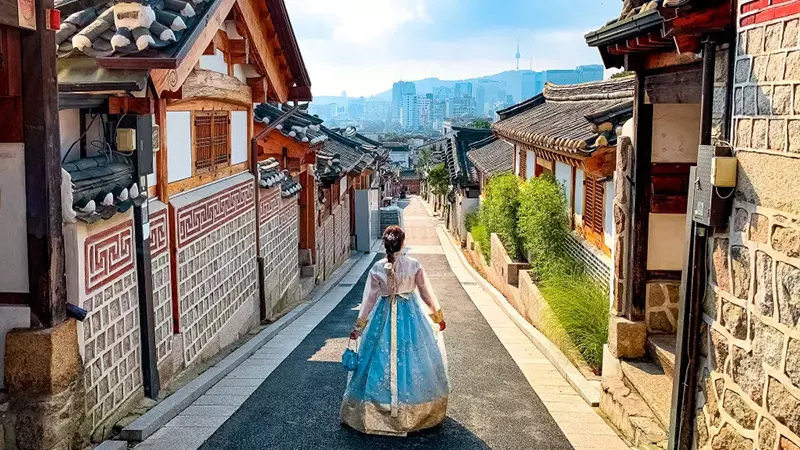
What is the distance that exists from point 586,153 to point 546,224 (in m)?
4.46

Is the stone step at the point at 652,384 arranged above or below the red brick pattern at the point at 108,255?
below

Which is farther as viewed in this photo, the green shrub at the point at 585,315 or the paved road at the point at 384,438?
the green shrub at the point at 585,315

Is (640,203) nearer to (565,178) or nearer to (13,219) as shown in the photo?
(13,219)

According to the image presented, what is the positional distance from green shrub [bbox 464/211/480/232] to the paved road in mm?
16706

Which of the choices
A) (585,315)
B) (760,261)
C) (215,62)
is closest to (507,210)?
(585,315)

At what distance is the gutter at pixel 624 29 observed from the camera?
251 inches

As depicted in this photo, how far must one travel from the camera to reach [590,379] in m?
9.04

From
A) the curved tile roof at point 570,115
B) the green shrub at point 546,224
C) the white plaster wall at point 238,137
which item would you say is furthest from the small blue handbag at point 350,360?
the green shrub at point 546,224

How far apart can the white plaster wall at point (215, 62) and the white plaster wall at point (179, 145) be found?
94 centimetres

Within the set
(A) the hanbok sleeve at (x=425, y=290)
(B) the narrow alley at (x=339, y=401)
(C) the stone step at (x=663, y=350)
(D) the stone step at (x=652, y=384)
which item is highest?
(A) the hanbok sleeve at (x=425, y=290)

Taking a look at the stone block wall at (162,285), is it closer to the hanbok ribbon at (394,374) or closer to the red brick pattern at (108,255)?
the red brick pattern at (108,255)

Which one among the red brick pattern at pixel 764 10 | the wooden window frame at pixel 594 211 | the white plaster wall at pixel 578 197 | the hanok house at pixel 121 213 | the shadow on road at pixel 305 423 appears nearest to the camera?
the red brick pattern at pixel 764 10

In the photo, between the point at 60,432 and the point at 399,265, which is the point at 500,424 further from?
the point at 60,432

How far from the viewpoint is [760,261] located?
464 cm
